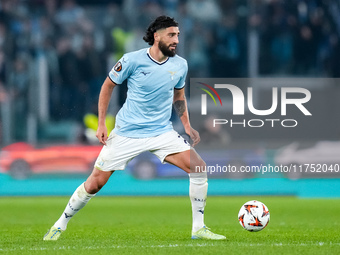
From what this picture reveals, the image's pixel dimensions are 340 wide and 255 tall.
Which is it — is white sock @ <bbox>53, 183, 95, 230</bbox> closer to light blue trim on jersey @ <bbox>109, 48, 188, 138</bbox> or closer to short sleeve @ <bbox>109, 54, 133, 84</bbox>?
light blue trim on jersey @ <bbox>109, 48, 188, 138</bbox>

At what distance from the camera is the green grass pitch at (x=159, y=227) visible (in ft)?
19.2

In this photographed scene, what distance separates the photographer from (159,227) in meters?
8.33

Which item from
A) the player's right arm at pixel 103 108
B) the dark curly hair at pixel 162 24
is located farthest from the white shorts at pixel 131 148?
the dark curly hair at pixel 162 24

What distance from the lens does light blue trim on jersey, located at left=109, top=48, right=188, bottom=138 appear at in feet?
21.2

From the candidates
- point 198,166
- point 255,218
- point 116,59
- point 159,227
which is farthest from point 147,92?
point 116,59

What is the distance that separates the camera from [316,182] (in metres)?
13.8

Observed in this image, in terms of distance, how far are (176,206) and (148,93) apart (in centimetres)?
558

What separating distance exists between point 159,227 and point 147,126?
2.11 m

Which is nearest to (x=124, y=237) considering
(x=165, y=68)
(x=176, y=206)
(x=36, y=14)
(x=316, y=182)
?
(x=165, y=68)

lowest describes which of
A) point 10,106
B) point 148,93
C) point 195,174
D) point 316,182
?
point 316,182

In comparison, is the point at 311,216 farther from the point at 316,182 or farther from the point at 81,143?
the point at 81,143

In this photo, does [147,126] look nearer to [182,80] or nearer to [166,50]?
[182,80]

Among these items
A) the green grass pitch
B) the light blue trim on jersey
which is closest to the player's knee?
the light blue trim on jersey

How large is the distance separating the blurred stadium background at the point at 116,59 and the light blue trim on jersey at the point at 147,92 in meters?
7.82
